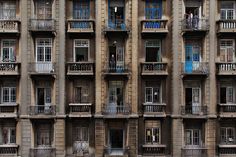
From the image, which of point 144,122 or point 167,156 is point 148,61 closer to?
point 144,122

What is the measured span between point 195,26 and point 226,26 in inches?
94.4

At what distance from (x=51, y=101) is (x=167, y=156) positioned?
10.1 m

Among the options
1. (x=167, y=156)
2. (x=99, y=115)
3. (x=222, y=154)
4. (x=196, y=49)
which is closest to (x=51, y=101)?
(x=99, y=115)

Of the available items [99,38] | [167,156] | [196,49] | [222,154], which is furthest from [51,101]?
[222,154]

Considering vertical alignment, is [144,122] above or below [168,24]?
below

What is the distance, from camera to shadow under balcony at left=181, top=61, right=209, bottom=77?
23.3m

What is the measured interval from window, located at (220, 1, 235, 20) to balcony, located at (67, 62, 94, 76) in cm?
1125

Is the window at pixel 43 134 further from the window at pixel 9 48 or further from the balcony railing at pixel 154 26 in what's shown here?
→ the balcony railing at pixel 154 26

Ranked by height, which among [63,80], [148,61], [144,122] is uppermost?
[148,61]

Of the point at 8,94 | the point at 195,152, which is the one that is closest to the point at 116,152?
the point at 195,152

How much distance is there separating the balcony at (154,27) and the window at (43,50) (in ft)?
25.0

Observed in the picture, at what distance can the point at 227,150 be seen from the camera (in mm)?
23453

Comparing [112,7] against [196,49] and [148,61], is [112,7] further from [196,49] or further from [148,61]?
[196,49]

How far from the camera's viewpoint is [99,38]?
77.0 ft
